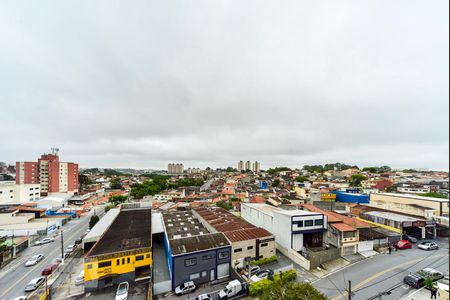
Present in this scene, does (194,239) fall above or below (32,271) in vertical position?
Result: above

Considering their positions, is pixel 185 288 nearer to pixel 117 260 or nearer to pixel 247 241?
Result: pixel 117 260

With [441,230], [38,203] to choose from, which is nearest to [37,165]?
[38,203]

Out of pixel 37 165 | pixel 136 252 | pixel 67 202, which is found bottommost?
pixel 67 202

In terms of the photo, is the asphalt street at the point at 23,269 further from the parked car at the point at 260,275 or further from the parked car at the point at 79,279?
the parked car at the point at 260,275

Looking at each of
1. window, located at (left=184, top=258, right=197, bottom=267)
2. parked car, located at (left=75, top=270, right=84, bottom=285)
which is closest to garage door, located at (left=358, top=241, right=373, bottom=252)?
window, located at (left=184, top=258, right=197, bottom=267)

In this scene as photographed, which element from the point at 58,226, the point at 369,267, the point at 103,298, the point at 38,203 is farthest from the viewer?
the point at 38,203

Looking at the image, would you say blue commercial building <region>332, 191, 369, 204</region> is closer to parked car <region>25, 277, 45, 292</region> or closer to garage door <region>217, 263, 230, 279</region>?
garage door <region>217, 263, 230, 279</region>

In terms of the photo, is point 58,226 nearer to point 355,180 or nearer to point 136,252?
point 136,252
